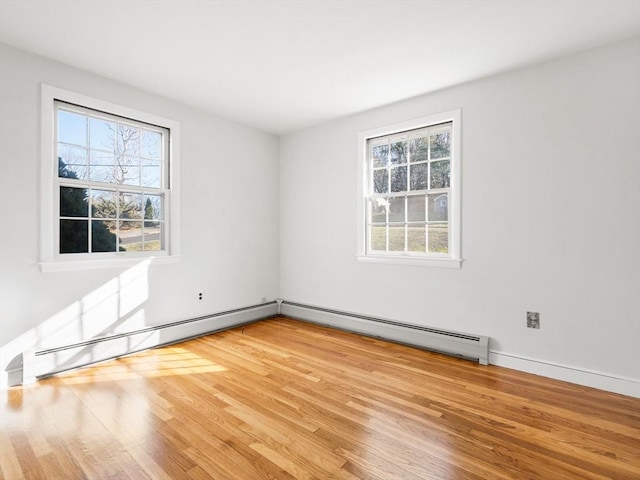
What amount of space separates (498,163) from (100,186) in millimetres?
3931

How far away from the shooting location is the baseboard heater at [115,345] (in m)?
2.65

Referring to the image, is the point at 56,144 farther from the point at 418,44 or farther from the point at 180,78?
the point at 418,44

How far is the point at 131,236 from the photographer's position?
348 cm

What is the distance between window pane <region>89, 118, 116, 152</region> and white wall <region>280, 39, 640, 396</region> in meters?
3.00

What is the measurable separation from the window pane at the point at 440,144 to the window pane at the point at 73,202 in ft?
11.9

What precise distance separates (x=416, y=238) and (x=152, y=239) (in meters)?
3.03

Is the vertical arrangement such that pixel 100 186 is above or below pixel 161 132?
below

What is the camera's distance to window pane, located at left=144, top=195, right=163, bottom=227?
361cm

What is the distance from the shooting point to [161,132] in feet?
12.2

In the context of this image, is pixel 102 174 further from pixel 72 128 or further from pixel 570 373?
pixel 570 373

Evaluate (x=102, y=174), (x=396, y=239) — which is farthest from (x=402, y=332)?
(x=102, y=174)

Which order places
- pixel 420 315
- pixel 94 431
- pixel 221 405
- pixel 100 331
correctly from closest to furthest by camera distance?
pixel 94 431 → pixel 221 405 → pixel 100 331 → pixel 420 315

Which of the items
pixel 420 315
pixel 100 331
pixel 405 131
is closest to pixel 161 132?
pixel 100 331

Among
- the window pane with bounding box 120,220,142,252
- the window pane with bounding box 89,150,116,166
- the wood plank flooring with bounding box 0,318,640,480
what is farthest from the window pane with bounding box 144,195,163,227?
the wood plank flooring with bounding box 0,318,640,480
